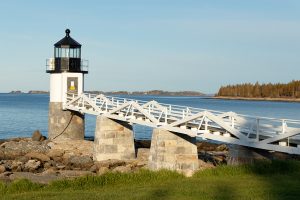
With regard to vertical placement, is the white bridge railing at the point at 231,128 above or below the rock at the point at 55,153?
above

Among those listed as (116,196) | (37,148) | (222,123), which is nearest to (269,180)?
(116,196)

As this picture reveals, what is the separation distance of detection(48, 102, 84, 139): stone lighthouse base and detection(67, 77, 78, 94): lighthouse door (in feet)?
3.74

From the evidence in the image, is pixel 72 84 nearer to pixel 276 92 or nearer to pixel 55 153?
pixel 55 153

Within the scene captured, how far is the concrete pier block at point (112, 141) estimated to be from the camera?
29125 mm

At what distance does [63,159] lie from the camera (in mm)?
30000

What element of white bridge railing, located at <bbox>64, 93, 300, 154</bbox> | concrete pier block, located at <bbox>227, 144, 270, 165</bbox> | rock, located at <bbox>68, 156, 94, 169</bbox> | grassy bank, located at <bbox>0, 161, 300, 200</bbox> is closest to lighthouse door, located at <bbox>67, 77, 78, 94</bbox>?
rock, located at <bbox>68, 156, 94, 169</bbox>

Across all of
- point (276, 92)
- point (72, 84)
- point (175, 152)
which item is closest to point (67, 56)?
point (72, 84)

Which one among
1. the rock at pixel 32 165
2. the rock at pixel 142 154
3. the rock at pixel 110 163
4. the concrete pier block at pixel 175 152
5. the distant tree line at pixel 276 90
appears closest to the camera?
the concrete pier block at pixel 175 152

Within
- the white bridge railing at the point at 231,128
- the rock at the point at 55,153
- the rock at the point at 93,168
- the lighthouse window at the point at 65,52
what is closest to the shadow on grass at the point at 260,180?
the white bridge railing at the point at 231,128

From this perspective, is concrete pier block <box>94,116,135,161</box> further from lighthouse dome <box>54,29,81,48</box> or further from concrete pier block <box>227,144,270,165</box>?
concrete pier block <box>227,144,270,165</box>

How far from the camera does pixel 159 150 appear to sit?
2228cm

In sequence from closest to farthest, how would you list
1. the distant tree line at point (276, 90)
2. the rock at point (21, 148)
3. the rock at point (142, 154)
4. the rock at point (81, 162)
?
the rock at point (81, 162) < the rock at point (142, 154) < the rock at point (21, 148) < the distant tree line at point (276, 90)

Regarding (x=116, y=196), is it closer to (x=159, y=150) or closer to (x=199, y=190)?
(x=199, y=190)

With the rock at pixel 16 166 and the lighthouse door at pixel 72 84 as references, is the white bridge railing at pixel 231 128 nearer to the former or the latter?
the rock at pixel 16 166
